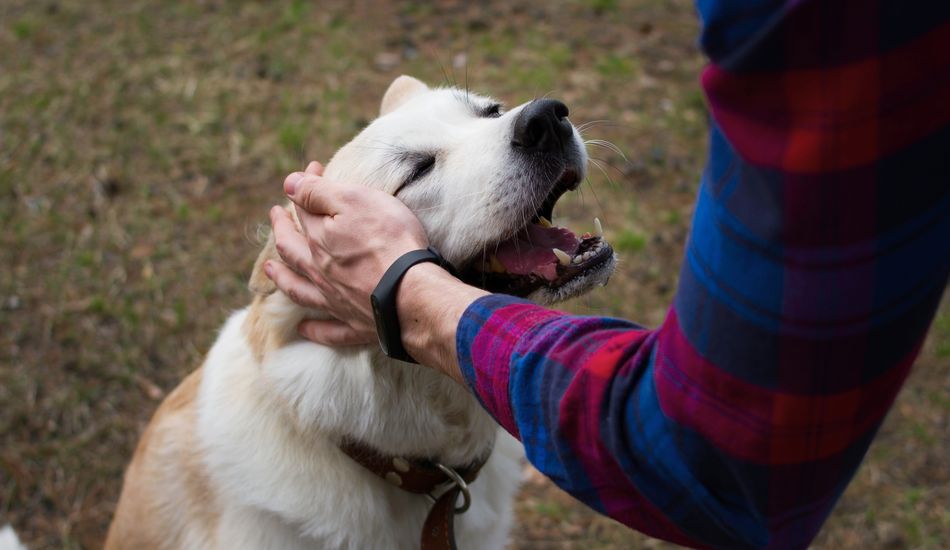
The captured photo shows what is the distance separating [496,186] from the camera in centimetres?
196

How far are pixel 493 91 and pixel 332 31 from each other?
4.20ft

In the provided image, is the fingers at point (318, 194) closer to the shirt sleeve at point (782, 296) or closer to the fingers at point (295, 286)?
the fingers at point (295, 286)

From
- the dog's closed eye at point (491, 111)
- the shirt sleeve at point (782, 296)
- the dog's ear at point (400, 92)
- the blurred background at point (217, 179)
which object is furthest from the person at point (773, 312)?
the blurred background at point (217, 179)

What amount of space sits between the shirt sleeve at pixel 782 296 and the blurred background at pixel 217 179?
158cm

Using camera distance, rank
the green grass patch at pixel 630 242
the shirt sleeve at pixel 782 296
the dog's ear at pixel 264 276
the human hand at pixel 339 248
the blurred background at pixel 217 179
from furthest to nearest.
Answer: the green grass patch at pixel 630 242, the blurred background at pixel 217 179, the dog's ear at pixel 264 276, the human hand at pixel 339 248, the shirt sleeve at pixel 782 296

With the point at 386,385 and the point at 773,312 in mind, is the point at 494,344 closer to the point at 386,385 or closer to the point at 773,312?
the point at 773,312

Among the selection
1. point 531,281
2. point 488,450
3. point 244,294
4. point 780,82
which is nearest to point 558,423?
point 780,82

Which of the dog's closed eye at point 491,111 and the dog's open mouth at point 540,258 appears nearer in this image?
the dog's open mouth at point 540,258

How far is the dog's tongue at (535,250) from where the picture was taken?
6.56ft

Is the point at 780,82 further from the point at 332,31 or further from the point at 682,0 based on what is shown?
the point at 682,0

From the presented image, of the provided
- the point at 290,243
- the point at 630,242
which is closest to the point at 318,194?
the point at 290,243

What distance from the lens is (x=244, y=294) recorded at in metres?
4.11

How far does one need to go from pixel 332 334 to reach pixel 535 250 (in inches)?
20.9

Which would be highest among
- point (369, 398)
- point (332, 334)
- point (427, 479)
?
point (332, 334)
